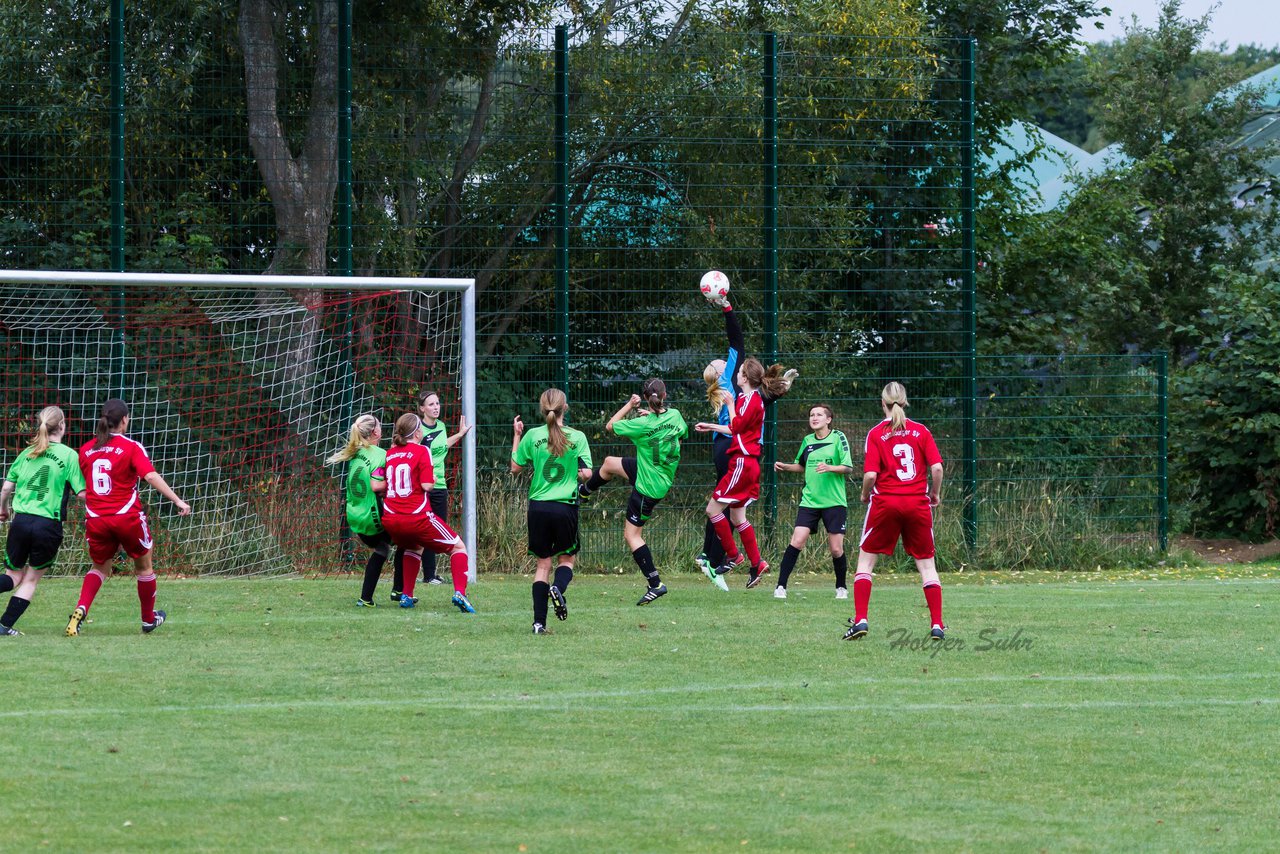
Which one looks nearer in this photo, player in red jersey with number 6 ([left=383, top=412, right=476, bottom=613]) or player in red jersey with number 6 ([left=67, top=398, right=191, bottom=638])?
player in red jersey with number 6 ([left=67, top=398, right=191, bottom=638])

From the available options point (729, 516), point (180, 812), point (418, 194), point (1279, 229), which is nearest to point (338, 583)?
point (729, 516)

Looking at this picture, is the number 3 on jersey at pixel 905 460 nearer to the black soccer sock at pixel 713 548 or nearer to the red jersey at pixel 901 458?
the red jersey at pixel 901 458

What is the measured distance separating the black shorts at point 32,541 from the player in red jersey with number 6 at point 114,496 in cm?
30

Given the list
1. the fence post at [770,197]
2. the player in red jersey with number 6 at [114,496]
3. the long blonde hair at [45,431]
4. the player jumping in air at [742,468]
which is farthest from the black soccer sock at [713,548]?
the long blonde hair at [45,431]

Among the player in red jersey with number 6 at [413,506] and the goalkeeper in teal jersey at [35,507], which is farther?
the player in red jersey with number 6 at [413,506]

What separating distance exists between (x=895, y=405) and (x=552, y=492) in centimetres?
243

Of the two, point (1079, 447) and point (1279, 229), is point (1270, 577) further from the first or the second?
point (1279, 229)

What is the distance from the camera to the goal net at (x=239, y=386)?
1438 cm

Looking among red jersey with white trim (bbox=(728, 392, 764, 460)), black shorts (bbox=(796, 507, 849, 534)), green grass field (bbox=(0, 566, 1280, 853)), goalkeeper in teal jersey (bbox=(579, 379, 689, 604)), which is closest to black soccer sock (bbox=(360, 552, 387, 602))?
green grass field (bbox=(0, 566, 1280, 853))

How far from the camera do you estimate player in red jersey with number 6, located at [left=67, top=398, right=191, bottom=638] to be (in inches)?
387

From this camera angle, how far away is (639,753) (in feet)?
22.0

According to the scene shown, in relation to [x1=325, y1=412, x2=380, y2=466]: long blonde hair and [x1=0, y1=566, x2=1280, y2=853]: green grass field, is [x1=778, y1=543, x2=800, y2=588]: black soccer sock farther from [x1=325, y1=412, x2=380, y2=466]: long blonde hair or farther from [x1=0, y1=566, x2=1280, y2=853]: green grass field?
[x1=325, y1=412, x2=380, y2=466]: long blonde hair

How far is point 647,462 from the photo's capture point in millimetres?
12641

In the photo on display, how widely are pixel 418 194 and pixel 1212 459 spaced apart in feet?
33.6
